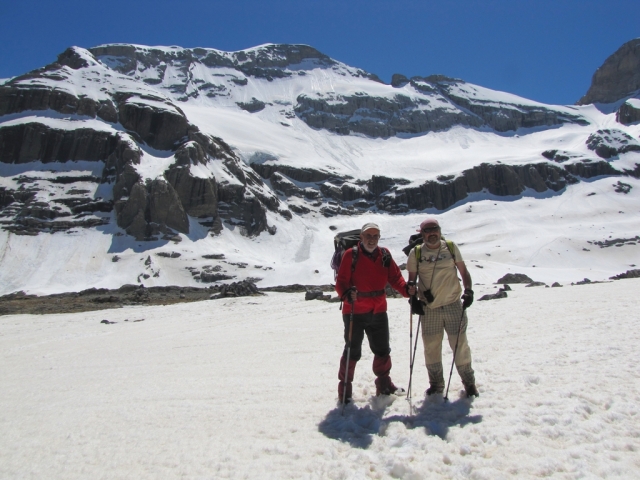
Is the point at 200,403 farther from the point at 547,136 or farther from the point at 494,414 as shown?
the point at 547,136

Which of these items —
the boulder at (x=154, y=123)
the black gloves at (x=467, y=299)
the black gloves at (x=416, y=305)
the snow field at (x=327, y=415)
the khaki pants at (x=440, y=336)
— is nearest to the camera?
the snow field at (x=327, y=415)

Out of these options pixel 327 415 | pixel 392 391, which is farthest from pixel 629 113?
pixel 327 415

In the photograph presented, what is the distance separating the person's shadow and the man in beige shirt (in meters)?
0.42

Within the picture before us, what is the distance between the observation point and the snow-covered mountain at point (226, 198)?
74625mm

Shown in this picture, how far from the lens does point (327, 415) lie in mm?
4848

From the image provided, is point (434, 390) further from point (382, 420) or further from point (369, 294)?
point (369, 294)

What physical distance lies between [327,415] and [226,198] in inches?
3889

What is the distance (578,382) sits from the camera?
5047 millimetres

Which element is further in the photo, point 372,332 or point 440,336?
point 372,332

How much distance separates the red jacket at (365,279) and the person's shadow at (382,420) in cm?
121

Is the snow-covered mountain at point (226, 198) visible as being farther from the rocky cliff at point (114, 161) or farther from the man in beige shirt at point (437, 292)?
the man in beige shirt at point (437, 292)

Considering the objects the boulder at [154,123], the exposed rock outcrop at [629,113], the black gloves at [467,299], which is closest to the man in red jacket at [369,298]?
the black gloves at [467,299]

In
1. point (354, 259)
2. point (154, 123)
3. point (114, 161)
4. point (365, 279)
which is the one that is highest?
point (154, 123)

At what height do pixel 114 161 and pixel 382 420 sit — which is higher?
pixel 114 161
